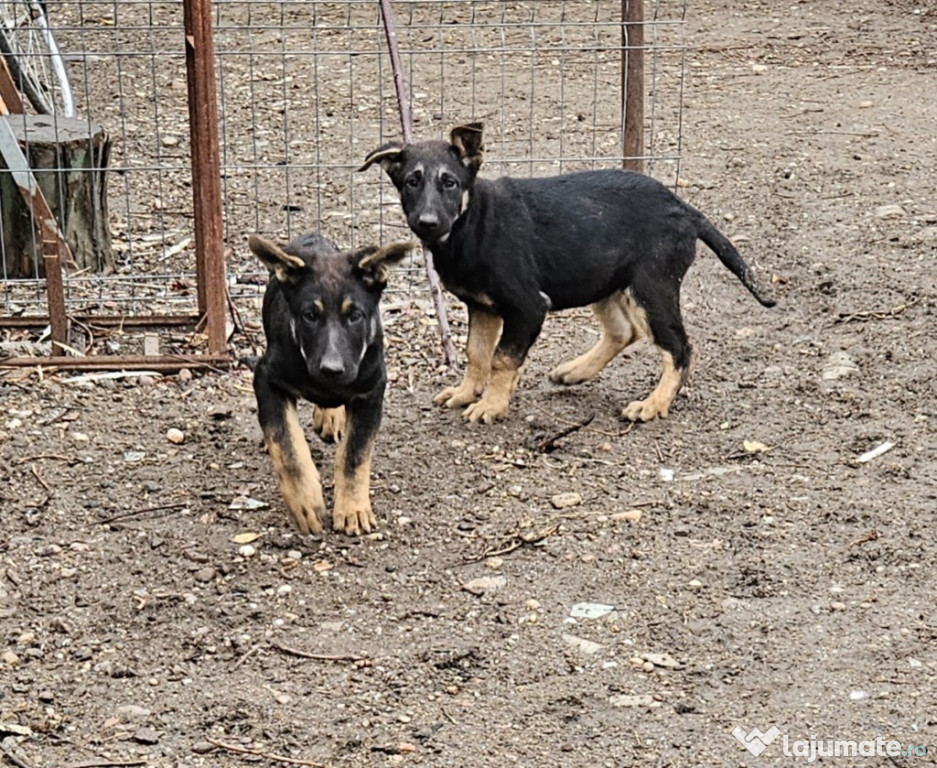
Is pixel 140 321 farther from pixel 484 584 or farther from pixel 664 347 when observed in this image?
pixel 484 584

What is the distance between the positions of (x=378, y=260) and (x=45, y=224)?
2368 millimetres

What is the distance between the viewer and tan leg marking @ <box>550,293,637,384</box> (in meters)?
7.33

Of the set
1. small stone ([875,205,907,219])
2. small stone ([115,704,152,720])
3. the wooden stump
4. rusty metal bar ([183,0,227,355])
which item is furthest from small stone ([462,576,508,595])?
small stone ([875,205,907,219])

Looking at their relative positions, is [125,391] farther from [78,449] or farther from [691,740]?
[691,740]

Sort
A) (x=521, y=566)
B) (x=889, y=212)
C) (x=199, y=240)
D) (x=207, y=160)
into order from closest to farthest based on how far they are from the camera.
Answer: (x=521, y=566) < (x=207, y=160) < (x=199, y=240) < (x=889, y=212)

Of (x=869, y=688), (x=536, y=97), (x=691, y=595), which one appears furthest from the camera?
(x=536, y=97)

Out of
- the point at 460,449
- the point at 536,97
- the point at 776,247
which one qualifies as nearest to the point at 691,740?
the point at 460,449

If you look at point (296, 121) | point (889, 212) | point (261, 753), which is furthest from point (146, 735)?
point (296, 121)

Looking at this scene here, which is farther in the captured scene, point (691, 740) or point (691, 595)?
point (691, 595)

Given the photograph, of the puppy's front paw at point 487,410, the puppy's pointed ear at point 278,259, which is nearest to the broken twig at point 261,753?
the puppy's pointed ear at point 278,259

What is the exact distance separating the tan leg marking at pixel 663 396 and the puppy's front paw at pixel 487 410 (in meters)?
0.59

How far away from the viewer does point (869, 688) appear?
4.59 metres

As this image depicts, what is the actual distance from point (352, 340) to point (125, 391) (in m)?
2.12

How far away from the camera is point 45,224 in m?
7.18
